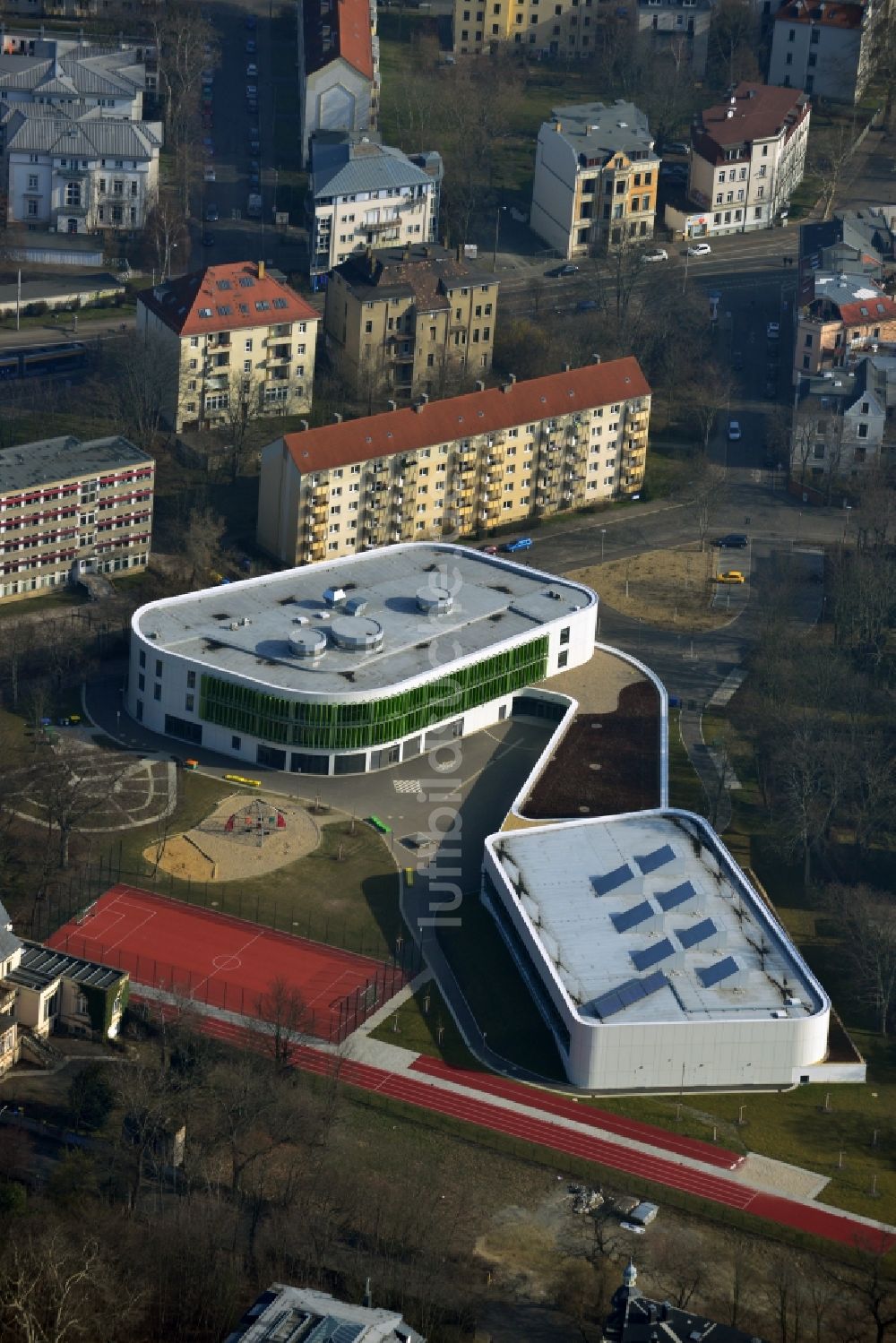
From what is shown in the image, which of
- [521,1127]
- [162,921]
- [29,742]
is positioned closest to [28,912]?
[162,921]

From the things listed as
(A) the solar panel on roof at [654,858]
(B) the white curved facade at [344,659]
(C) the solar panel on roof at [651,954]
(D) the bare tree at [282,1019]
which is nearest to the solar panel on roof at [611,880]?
(A) the solar panel on roof at [654,858]

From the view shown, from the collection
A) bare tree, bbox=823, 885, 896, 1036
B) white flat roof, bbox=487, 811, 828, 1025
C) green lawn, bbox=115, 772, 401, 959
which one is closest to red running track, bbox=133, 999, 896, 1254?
white flat roof, bbox=487, 811, 828, 1025

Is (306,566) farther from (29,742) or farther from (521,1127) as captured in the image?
(521,1127)

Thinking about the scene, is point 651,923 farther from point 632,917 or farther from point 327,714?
point 327,714

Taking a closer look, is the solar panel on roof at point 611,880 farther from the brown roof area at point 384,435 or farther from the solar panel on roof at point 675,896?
the brown roof area at point 384,435

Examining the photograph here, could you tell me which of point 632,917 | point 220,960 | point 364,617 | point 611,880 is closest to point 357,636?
point 364,617
